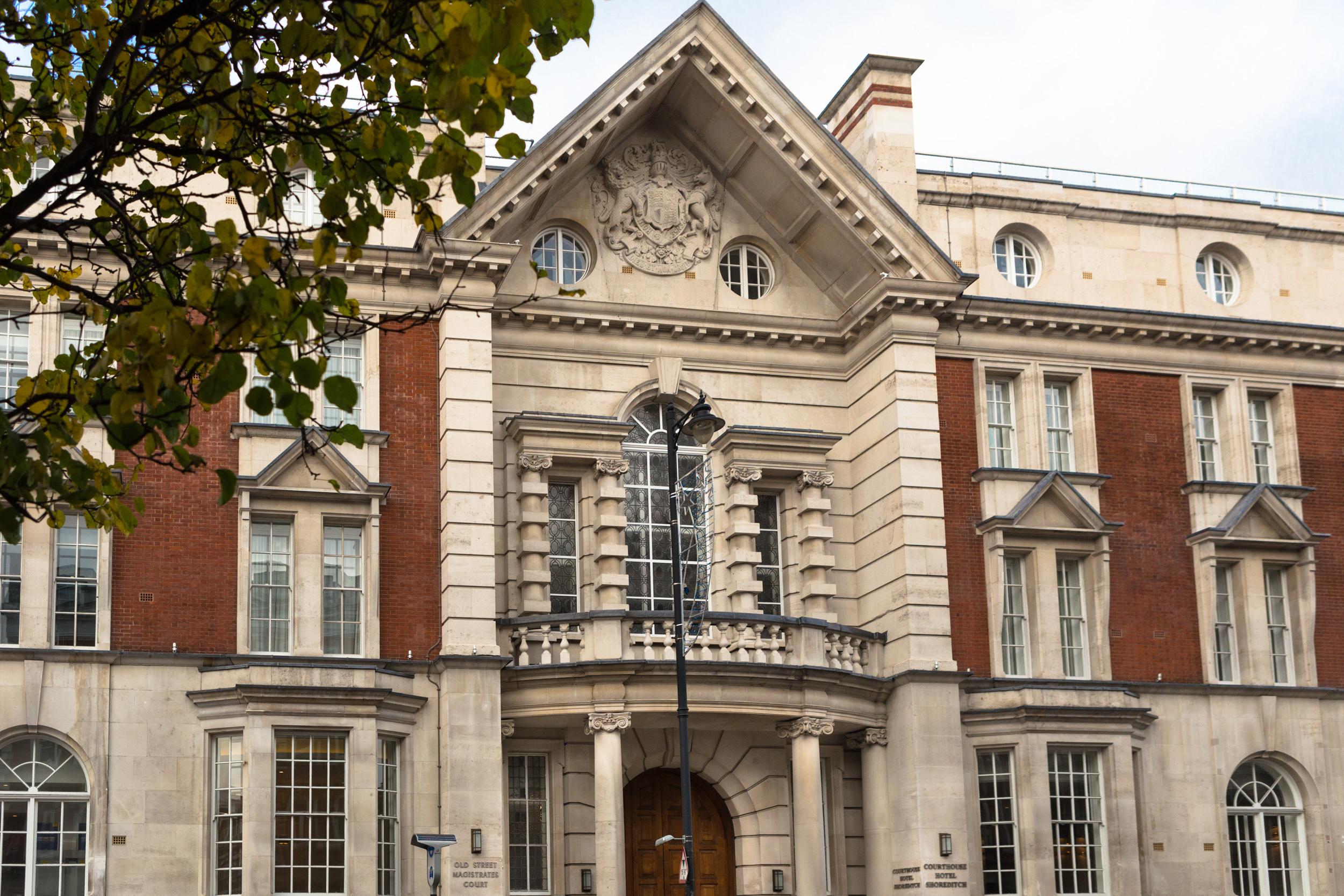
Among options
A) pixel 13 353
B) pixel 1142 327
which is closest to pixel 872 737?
pixel 1142 327

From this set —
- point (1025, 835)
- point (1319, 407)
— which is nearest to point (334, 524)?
point (1025, 835)

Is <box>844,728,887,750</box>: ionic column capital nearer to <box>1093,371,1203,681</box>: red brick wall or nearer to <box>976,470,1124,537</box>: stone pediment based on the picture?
<box>976,470,1124,537</box>: stone pediment

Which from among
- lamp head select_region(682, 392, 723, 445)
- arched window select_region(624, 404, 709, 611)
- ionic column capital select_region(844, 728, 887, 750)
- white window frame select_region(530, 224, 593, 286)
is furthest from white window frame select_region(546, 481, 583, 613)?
lamp head select_region(682, 392, 723, 445)

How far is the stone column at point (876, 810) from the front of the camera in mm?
29047

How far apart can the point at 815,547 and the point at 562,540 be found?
158 inches

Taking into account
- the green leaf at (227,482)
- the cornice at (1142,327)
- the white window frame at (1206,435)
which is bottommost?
the green leaf at (227,482)

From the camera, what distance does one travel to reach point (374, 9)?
33.7 feet

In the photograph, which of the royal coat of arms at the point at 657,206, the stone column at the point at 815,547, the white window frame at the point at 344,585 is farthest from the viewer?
the royal coat of arms at the point at 657,206

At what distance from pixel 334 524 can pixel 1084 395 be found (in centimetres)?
1268

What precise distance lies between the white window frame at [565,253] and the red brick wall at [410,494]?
2.53 meters

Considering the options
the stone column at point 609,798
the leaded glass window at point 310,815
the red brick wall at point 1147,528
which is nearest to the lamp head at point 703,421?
the stone column at point 609,798

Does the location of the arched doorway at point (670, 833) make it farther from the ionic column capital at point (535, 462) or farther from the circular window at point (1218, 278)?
the circular window at point (1218, 278)

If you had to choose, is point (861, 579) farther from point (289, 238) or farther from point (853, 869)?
point (289, 238)

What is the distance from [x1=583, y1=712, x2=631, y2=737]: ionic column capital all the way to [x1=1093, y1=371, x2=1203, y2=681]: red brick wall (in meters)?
8.60
